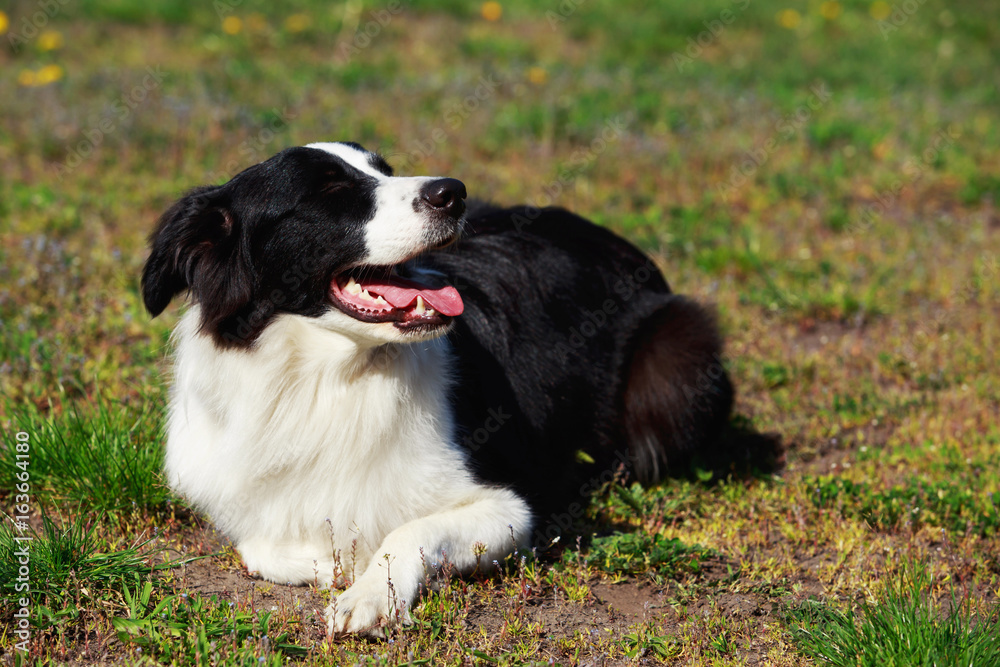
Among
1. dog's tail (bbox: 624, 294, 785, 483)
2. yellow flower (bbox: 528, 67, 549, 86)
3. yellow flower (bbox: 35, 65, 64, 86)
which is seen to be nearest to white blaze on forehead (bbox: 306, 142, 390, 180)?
dog's tail (bbox: 624, 294, 785, 483)

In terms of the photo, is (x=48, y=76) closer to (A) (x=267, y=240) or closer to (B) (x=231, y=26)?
(B) (x=231, y=26)

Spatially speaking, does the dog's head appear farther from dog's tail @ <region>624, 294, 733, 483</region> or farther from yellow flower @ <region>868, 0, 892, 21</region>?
yellow flower @ <region>868, 0, 892, 21</region>

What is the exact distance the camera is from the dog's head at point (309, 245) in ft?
9.12

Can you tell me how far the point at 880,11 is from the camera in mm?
12656

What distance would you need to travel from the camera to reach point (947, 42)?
39.4 ft

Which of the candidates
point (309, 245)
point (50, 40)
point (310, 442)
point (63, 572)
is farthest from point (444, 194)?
point (50, 40)

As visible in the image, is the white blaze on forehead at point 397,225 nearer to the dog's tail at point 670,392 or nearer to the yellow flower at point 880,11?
the dog's tail at point 670,392

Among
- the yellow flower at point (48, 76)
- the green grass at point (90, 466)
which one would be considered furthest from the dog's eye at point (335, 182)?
the yellow flower at point (48, 76)

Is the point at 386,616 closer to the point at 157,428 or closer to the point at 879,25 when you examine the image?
the point at 157,428

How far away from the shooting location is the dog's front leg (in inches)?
108

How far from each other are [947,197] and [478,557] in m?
5.90

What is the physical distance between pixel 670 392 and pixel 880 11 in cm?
1078

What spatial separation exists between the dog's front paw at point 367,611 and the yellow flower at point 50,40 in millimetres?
7165

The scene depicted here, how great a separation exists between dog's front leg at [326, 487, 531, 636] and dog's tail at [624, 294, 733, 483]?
2.94 feet
